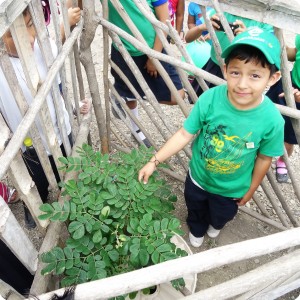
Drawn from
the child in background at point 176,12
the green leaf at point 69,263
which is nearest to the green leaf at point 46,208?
the green leaf at point 69,263

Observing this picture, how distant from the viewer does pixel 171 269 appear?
74 centimetres

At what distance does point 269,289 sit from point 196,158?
0.72 m

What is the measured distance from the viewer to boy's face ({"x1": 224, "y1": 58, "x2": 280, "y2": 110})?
1266 millimetres

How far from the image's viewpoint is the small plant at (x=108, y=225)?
124 cm

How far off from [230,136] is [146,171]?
16.0 inches

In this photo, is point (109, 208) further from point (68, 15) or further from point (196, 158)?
point (68, 15)

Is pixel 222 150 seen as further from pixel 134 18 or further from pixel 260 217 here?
pixel 134 18

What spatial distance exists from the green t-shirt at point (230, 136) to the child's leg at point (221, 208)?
0.40 ft

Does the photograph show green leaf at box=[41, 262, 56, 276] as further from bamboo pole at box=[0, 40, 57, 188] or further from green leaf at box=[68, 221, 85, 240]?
bamboo pole at box=[0, 40, 57, 188]

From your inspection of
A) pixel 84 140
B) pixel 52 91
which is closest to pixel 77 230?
pixel 52 91

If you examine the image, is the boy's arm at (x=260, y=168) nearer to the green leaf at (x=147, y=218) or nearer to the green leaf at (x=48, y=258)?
the green leaf at (x=147, y=218)

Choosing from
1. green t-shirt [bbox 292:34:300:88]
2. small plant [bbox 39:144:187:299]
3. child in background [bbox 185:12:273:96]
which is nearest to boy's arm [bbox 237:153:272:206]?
small plant [bbox 39:144:187:299]

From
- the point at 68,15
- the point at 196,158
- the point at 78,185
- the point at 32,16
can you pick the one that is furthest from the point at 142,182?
the point at 68,15

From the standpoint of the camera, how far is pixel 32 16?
129 cm
